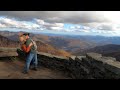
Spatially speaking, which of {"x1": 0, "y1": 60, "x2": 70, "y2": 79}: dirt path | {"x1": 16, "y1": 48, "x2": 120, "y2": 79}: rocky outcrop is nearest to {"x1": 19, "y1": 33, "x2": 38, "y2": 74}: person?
{"x1": 0, "y1": 60, "x2": 70, "y2": 79}: dirt path

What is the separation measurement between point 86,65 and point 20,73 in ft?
9.60

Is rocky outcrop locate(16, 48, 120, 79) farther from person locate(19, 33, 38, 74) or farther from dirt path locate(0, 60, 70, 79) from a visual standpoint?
person locate(19, 33, 38, 74)

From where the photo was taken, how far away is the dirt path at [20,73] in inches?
383

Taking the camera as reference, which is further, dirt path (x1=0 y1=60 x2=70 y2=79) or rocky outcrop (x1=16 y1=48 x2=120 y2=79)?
dirt path (x1=0 y1=60 x2=70 y2=79)

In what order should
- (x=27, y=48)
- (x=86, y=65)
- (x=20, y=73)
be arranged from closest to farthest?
(x=86, y=65)
(x=27, y=48)
(x=20, y=73)

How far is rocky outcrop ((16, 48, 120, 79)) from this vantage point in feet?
25.0

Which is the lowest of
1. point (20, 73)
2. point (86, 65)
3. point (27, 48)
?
point (20, 73)

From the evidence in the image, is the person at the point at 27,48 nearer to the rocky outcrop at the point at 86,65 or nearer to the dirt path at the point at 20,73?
the dirt path at the point at 20,73

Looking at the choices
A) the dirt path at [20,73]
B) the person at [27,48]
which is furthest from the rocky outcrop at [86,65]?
the person at [27,48]

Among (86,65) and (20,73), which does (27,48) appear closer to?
(20,73)

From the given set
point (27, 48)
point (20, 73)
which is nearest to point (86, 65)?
point (27, 48)

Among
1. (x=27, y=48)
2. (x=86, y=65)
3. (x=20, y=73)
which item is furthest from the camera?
(x=20, y=73)

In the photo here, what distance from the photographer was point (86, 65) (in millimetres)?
9258

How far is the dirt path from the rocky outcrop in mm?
363
